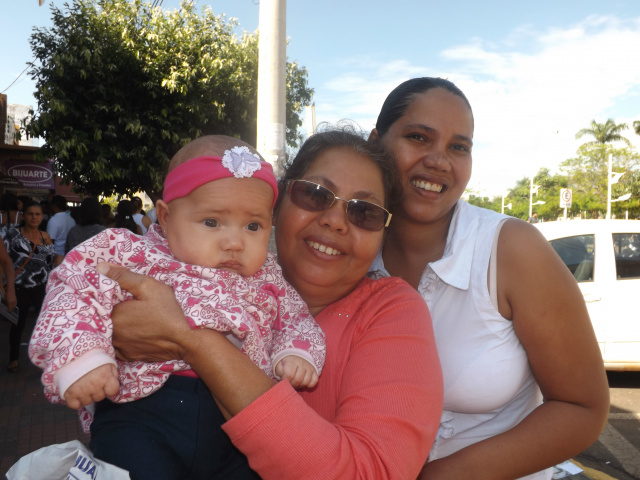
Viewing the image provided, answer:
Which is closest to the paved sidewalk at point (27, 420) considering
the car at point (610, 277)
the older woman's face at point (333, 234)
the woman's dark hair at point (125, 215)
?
the woman's dark hair at point (125, 215)

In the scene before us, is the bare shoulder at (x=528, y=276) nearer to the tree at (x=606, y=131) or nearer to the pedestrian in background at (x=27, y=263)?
the pedestrian in background at (x=27, y=263)

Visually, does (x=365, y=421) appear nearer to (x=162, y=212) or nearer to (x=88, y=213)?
(x=162, y=212)

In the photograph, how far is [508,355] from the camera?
1.92m

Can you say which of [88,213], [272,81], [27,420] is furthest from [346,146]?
[88,213]

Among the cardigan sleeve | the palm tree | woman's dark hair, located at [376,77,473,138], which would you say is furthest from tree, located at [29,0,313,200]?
the palm tree

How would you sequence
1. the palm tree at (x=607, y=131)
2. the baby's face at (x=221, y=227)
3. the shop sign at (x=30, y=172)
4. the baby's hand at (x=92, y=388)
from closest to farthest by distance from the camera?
1. the baby's hand at (x=92, y=388)
2. the baby's face at (x=221, y=227)
3. the shop sign at (x=30, y=172)
4. the palm tree at (x=607, y=131)

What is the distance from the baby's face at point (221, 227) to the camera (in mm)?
1912

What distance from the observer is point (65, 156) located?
12891mm

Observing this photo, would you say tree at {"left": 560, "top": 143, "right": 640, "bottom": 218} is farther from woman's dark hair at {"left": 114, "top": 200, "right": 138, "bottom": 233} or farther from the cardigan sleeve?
the cardigan sleeve

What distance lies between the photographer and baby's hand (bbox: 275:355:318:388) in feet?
5.75

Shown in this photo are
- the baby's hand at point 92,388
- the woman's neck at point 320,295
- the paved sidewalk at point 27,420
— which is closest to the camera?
the baby's hand at point 92,388

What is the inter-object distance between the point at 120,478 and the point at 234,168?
1.12m

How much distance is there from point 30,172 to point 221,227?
24750mm

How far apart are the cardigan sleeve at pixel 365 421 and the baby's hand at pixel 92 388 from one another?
1.38ft
